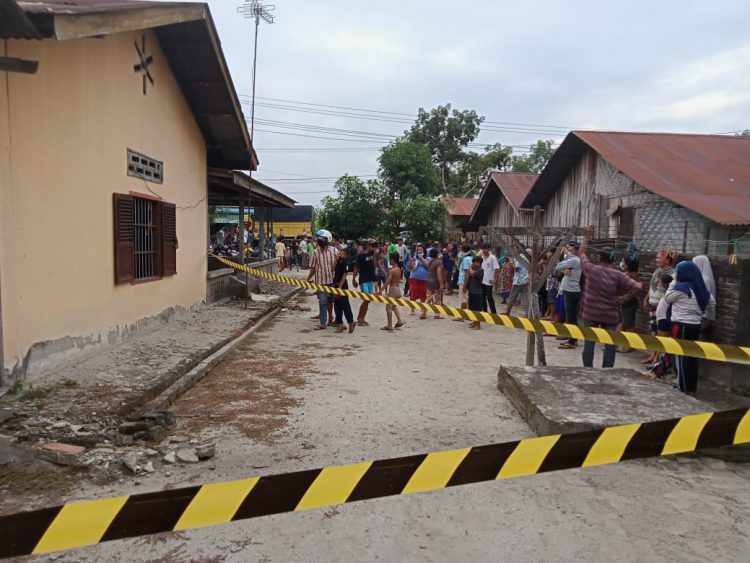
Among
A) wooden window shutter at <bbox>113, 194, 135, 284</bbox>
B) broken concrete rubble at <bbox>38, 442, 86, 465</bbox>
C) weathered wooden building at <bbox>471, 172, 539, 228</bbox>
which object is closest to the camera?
broken concrete rubble at <bbox>38, 442, 86, 465</bbox>

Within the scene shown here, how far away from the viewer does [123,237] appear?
7293 mm

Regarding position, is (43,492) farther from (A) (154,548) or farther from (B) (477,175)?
(B) (477,175)

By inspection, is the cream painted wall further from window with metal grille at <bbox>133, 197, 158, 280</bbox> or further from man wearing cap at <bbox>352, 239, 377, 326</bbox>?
man wearing cap at <bbox>352, 239, 377, 326</bbox>

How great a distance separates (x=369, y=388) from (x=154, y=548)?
3.48 meters

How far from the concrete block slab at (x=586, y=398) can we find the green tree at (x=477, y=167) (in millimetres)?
33359

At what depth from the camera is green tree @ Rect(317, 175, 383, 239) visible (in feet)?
85.7

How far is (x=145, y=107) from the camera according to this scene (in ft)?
26.7

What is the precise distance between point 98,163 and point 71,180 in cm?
73

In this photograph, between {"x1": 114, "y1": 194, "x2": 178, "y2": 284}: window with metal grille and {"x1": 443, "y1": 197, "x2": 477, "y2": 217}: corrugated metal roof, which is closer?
{"x1": 114, "y1": 194, "x2": 178, "y2": 284}: window with metal grille

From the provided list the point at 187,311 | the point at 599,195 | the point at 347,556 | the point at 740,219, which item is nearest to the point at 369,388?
the point at 347,556

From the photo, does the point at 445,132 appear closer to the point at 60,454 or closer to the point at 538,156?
the point at 538,156

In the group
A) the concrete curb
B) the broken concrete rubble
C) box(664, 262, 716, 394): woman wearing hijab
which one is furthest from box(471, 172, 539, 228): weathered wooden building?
the broken concrete rubble

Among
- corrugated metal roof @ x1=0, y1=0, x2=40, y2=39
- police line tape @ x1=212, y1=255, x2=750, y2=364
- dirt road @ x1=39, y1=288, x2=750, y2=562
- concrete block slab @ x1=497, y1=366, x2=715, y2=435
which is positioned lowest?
dirt road @ x1=39, y1=288, x2=750, y2=562

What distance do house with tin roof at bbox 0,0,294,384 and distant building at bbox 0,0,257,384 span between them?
0.06 feet
